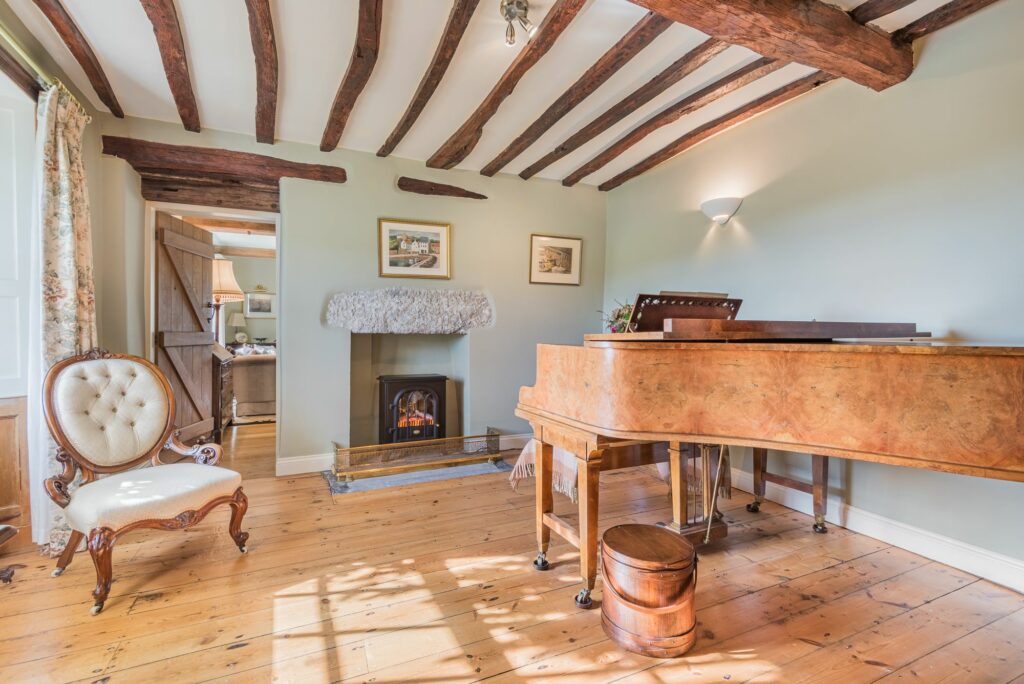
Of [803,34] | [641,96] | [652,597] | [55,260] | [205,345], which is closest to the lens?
[652,597]

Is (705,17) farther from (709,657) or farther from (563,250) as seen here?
(563,250)

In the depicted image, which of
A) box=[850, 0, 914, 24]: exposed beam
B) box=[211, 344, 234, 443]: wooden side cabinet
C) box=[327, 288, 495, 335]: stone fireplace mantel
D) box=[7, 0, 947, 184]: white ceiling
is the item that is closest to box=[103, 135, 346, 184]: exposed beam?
box=[7, 0, 947, 184]: white ceiling

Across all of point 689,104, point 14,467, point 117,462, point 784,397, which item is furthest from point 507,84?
point 14,467

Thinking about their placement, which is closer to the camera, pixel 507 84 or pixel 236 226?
pixel 507 84

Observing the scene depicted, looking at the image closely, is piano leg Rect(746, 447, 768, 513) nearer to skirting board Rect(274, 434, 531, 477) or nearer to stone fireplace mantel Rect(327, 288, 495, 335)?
stone fireplace mantel Rect(327, 288, 495, 335)

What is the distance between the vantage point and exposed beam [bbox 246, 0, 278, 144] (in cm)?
213

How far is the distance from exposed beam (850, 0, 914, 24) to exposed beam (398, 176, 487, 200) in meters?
2.94

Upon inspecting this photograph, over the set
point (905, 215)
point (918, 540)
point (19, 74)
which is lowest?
point (918, 540)

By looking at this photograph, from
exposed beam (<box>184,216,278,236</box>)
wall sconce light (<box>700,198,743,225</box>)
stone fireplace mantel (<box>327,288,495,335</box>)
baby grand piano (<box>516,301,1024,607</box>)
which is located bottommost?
baby grand piano (<box>516,301,1024,607</box>)

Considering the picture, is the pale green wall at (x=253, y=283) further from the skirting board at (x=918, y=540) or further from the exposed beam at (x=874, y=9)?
the exposed beam at (x=874, y=9)

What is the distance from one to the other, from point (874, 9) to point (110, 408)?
4406 mm

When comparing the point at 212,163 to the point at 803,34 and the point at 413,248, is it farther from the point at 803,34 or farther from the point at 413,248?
the point at 803,34

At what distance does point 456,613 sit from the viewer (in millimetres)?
1917

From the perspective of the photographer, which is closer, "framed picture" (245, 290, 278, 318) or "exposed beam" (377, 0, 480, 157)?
"exposed beam" (377, 0, 480, 157)
